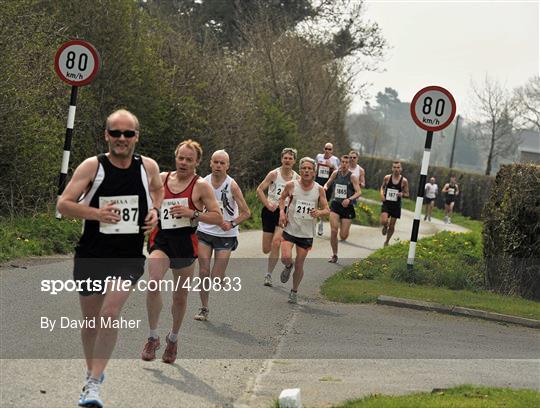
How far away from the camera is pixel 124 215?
Answer: 6.54 m

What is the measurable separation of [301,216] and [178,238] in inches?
183

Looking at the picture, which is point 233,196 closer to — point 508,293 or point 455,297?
point 455,297

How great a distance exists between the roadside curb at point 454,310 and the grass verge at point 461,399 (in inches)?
193

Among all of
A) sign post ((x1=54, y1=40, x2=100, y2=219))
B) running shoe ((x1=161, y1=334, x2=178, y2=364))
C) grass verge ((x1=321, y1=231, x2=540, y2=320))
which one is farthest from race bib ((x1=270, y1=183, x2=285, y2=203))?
running shoe ((x1=161, y1=334, x2=178, y2=364))

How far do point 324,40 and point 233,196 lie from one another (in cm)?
3435

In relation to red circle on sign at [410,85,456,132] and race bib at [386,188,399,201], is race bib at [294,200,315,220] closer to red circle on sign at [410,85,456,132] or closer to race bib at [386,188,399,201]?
red circle on sign at [410,85,456,132]

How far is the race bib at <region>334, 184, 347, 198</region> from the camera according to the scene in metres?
18.5

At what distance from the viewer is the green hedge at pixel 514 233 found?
1483cm

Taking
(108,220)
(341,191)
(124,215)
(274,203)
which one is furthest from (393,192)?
(108,220)

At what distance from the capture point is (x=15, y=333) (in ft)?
27.6

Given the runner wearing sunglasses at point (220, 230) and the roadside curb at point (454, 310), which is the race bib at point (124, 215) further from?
the roadside curb at point (454, 310)

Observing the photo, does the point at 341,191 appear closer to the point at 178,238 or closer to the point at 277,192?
the point at 277,192

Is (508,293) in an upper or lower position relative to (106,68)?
lower

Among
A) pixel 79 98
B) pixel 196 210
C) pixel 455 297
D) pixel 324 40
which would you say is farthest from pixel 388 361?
pixel 324 40
